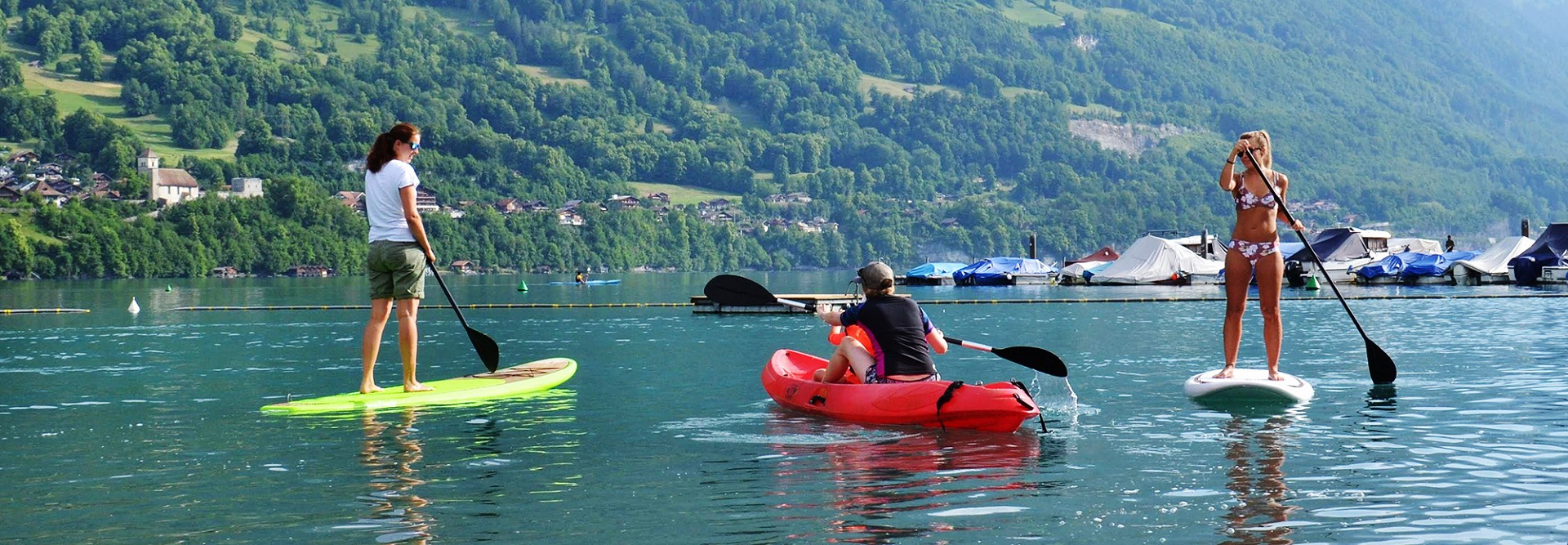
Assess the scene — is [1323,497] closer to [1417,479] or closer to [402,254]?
[1417,479]

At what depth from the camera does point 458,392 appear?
2227 centimetres

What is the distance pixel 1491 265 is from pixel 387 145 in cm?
9217

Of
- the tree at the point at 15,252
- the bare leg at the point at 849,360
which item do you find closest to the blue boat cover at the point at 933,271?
the tree at the point at 15,252

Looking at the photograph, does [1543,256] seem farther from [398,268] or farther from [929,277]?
[398,268]

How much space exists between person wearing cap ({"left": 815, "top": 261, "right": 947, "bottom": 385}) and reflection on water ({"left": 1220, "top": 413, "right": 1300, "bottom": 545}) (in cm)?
328

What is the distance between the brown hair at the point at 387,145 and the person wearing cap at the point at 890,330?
553 centimetres

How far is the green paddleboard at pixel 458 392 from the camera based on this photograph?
822 inches

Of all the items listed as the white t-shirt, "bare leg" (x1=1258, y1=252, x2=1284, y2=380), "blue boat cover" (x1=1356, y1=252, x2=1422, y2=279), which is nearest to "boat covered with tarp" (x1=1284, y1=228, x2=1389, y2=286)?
"blue boat cover" (x1=1356, y1=252, x2=1422, y2=279)

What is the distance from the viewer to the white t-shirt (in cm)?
2016

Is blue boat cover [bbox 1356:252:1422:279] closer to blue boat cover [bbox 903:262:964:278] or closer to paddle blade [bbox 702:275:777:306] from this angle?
blue boat cover [bbox 903:262:964:278]

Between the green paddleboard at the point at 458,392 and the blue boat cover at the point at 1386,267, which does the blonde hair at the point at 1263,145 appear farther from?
the blue boat cover at the point at 1386,267

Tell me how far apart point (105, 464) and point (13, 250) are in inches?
6500

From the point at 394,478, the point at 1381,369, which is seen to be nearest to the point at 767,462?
the point at 394,478

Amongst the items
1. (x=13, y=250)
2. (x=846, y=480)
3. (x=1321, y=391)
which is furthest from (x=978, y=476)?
(x=13, y=250)
